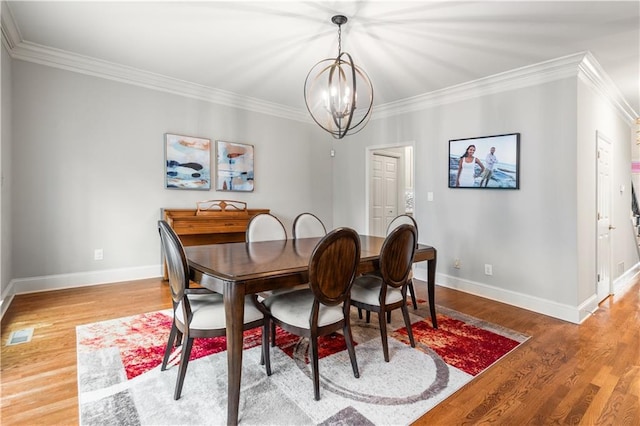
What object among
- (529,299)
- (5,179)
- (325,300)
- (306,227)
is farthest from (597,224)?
(5,179)

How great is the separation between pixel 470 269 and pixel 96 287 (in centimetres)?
434

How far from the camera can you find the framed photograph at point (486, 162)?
137 inches

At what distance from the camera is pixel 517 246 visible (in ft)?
11.5

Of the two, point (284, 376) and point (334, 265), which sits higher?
point (334, 265)

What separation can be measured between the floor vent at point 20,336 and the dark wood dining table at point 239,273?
1357mm

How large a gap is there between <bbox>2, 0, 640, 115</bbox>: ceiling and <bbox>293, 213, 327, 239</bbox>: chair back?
64.3 inches

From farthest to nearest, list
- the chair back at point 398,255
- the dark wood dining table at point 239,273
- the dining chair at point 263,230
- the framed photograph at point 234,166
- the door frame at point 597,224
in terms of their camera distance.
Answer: the framed photograph at point 234,166
the door frame at point 597,224
the dining chair at point 263,230
the chair back at point 398,255
the dark wood dining table at point 239,273

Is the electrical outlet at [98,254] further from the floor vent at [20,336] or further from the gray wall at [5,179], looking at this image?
the floor vent at [20,336]

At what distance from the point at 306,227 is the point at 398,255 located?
1299mm

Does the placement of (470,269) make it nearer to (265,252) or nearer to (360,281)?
(360,281)

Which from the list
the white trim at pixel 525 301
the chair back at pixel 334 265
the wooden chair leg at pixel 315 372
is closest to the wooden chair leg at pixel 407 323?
the chair back at pixel 334 265

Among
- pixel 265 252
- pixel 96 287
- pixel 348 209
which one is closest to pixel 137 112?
pixel 96 287

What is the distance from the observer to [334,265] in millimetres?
1790

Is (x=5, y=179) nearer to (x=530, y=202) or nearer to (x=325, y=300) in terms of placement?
(x=325, y=300)
